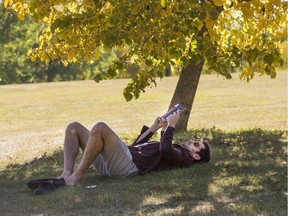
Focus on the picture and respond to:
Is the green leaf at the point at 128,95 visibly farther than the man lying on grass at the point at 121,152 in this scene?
Yes

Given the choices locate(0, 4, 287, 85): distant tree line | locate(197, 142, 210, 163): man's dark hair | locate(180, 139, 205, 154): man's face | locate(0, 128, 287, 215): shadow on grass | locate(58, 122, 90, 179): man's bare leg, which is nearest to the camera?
locate(0, 128, 287, 215): shadow on grass

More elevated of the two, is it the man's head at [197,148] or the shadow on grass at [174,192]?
the man's head at [197,148]

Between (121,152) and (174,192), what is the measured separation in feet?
2.73

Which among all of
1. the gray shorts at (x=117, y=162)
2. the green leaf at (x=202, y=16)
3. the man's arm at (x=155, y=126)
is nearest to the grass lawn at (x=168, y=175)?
the gray shorts at (x=117, y=162)

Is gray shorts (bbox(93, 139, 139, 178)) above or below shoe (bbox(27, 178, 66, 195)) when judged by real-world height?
above

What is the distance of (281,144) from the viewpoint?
972 centimetres

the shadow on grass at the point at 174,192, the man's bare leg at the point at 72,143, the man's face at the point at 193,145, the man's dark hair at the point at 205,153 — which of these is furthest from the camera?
the man's dark hair at the point at 205,153

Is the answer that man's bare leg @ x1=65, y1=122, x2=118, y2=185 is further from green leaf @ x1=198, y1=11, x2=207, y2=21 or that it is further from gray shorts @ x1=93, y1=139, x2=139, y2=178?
green leaf @ x1=198, y1=11, x2=207, y2=21

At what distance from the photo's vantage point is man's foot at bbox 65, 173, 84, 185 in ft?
21.6

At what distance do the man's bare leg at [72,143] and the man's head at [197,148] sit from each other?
1.15 metres

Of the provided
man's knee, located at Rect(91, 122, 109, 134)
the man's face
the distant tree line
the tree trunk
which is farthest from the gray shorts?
the distant tree line

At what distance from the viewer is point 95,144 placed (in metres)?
6.45

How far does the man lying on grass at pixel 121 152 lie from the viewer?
6.51 meters

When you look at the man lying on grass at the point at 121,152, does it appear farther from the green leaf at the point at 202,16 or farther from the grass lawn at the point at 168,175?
the green leaf at the point at 202,16
